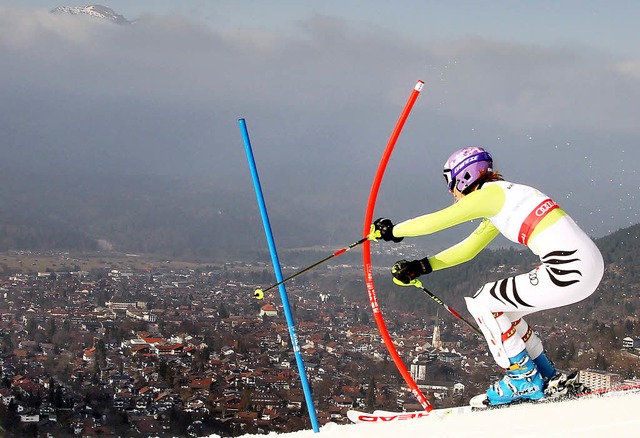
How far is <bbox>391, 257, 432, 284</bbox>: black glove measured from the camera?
634 centimetres

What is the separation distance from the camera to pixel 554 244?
566 centimetres

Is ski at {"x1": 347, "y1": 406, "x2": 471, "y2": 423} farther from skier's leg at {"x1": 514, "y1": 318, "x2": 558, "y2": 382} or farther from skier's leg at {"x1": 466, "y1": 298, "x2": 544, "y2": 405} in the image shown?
skier's leg at {"x1": 514, "y1": 318, "x2": 558, "y2": 382}

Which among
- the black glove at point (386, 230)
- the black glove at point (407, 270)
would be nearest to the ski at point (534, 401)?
the black glove at point (407, 270)

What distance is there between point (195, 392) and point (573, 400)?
173ft

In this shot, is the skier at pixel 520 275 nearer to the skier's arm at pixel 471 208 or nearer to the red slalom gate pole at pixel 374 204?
the skier's arm at pixel 471 208

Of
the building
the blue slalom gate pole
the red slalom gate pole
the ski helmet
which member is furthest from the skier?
the blue slalom gate pole

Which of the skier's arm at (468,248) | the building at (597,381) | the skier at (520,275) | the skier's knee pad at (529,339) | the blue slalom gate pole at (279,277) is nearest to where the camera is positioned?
the skier at (520,275)

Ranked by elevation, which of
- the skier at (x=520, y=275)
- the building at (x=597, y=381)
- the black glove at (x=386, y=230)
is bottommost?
the building at (x=597, y=381)

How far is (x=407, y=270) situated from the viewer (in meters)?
6.35

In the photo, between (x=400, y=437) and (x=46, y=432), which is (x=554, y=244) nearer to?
(x=400, y=437)

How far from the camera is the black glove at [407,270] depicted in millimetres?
6336

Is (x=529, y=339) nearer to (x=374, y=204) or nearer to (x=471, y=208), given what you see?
(x=471, y=208)

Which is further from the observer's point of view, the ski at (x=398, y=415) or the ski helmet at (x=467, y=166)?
the ski at (x=398, y=415)

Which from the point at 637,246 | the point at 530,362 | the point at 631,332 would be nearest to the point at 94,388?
the point at 631,332
